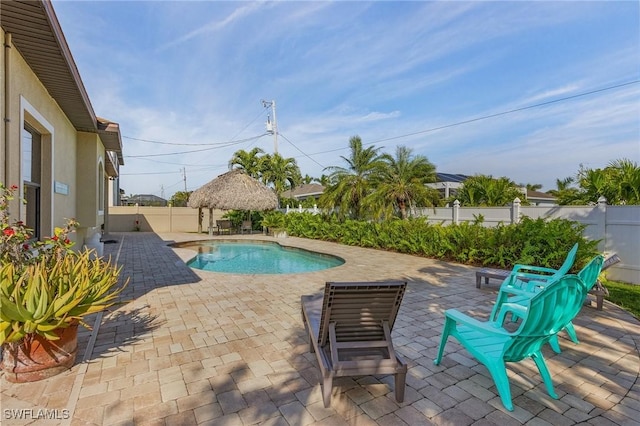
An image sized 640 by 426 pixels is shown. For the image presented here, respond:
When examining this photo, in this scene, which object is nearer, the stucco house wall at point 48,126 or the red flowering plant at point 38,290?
the red flowering plant at point 38,290

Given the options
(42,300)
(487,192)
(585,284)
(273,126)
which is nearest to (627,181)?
(487,192)

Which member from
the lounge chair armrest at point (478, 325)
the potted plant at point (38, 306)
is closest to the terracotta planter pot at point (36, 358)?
the potted plant at point (38, 306)

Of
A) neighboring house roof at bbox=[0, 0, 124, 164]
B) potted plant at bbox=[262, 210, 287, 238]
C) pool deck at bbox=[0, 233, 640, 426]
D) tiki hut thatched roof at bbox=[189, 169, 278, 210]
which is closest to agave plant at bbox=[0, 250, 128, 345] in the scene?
pool deck at bbox=[0, 233, 640, 426]

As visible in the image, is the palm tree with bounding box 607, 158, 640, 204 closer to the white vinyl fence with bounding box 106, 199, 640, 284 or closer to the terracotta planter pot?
the white vinyl fence with bounding box 106, 199, 640, 284

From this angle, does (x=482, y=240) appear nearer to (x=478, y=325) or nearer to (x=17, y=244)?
(x=478, y=325)

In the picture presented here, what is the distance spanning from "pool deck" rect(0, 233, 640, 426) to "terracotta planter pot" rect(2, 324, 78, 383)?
0.30 feet

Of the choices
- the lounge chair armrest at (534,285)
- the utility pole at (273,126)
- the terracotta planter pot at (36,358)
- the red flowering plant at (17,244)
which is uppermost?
the utility pole at (273,126)

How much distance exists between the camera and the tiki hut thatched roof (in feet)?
61.1

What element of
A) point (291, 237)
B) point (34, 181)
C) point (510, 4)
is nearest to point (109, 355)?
point (34, 181)

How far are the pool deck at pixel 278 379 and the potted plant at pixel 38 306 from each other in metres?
0.18

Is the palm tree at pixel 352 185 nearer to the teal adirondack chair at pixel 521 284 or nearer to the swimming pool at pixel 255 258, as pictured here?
the swimming pool at pixel 255 258

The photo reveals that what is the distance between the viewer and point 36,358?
286 cm

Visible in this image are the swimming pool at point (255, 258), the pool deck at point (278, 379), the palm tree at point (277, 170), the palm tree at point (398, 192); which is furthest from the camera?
the palm tree at point (277, 170)

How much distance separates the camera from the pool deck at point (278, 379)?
8.12 feet
